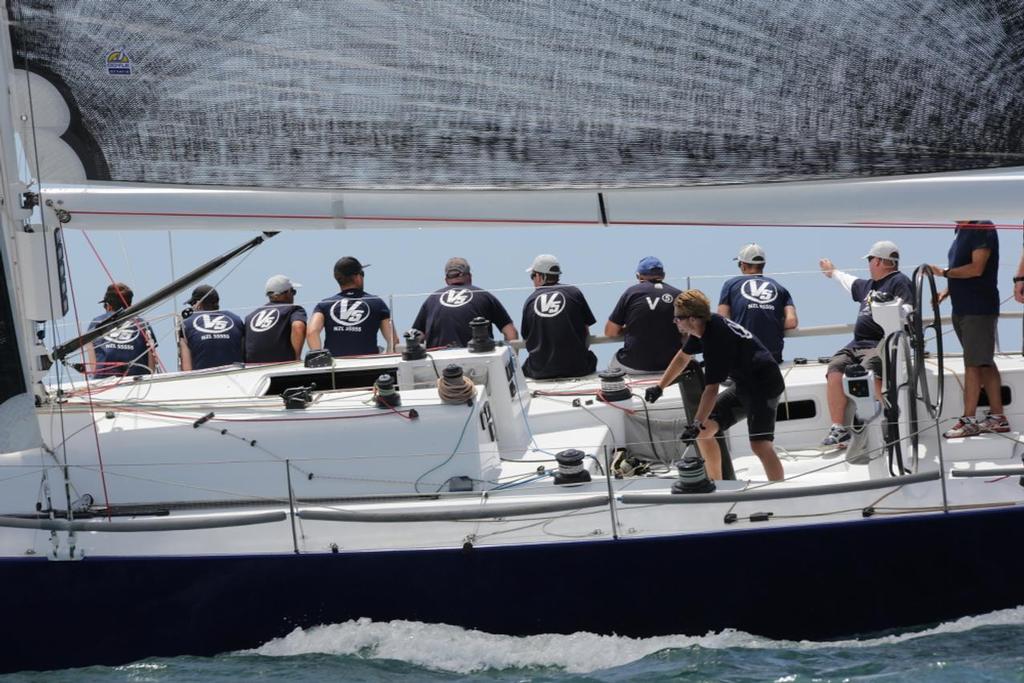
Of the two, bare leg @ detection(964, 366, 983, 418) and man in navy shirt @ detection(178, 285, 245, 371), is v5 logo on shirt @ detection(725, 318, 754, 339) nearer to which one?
bare leg @ detection(964, 366, 983, 418)

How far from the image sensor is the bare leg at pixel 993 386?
6.94 meters

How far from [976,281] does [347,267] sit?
12.2 feet

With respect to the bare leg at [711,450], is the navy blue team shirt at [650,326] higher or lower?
higher

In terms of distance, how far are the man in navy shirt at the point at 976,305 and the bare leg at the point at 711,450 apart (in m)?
1.20

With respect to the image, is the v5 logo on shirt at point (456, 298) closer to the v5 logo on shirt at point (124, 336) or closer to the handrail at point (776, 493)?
Answer: the v5 logo on shirt at point (124, 336)

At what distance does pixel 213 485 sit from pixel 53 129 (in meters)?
1.80

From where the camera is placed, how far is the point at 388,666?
19.7 feet

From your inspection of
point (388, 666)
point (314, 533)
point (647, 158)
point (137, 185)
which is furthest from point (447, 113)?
point (388, 666)

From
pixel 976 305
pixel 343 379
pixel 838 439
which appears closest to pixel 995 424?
pixel 976 305

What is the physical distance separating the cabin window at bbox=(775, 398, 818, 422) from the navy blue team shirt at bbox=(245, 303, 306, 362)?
2.97 meters

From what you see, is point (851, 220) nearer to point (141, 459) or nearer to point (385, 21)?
point (385, 21)

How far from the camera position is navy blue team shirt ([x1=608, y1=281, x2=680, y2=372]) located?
8195 mm

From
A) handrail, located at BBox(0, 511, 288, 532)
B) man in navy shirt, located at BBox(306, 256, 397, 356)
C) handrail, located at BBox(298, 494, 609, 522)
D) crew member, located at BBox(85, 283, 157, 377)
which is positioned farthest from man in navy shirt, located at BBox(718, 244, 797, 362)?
crew member, located at BBox(85, 283, 157, 377)

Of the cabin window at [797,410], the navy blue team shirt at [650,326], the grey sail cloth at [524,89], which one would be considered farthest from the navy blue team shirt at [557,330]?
the grey sail cloth at [524,89]
